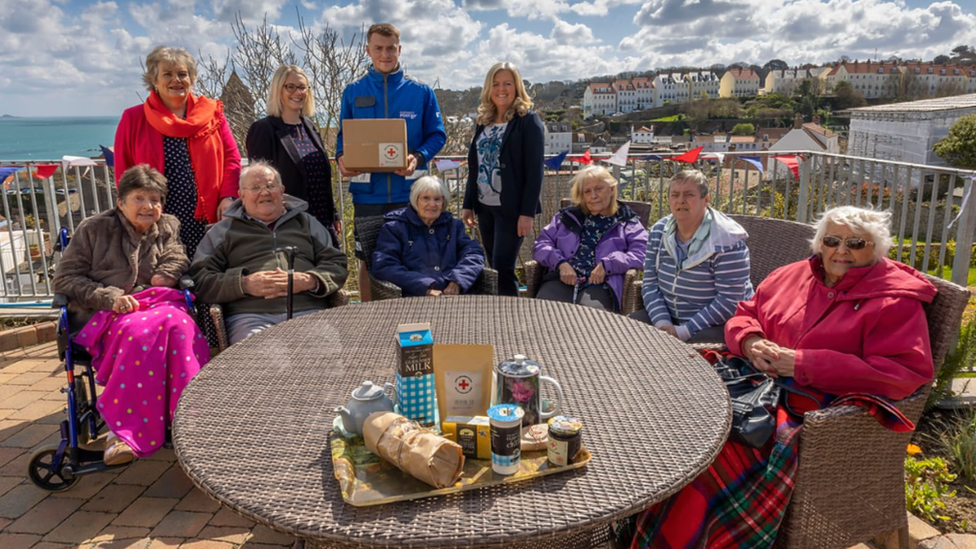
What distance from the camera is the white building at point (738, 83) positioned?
106875 millimetres

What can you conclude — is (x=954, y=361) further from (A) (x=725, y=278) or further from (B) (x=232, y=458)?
(B) (x=232, y=458)

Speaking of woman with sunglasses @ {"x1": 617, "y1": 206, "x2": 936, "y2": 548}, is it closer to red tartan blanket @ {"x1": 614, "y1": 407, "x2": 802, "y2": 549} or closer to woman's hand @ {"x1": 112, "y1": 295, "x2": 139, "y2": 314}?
red tartan blanket @ {"x1": 614, "y1": 407, "x2": 802, "y2": 549}

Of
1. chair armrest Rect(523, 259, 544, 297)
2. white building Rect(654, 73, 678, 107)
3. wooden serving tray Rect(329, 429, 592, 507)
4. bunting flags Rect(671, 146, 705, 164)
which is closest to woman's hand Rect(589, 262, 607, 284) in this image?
chair armrest Rect(523, 259, 544, 297)

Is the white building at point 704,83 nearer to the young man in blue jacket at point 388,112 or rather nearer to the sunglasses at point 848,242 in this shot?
the young man in blue jacket at point 388,112

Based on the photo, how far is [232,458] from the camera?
4.24 feet

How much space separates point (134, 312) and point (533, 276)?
74.3 inches

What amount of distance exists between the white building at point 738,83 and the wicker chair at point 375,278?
11462 centimetres

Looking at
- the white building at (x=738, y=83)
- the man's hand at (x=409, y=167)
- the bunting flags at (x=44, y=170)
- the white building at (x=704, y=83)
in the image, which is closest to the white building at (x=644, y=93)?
the white building at (x=704, y=83)

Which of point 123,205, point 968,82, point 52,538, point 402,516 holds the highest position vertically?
point 968,82

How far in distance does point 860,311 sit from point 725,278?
0.78 metres

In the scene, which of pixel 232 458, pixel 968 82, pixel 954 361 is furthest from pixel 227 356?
pixel 968 82

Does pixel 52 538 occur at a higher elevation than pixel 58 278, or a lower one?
lower

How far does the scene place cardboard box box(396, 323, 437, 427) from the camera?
1.36 metres

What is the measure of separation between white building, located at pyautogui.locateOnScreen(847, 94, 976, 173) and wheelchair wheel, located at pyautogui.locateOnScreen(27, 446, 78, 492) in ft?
112
